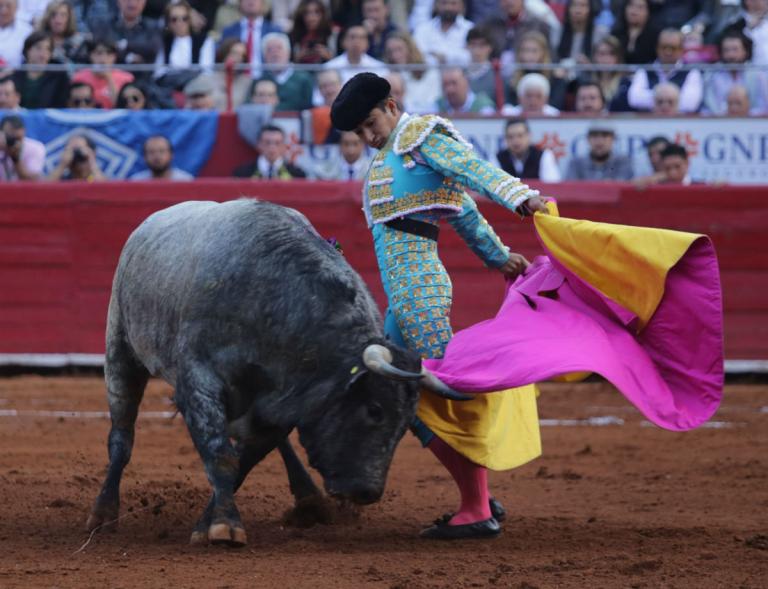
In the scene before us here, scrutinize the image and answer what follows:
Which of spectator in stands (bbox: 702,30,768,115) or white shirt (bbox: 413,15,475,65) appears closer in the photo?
spectator in stands (bbox: 702,30,768,115)

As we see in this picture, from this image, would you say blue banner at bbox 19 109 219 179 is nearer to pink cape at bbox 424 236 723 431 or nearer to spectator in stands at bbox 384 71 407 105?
spectator in stands at bbox 384 71 407 105

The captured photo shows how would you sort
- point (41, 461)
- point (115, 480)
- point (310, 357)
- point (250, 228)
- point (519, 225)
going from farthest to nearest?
point (519, 225)
point (41, 461)
point (115, 480)
point (250, 228)
point (310, 357)

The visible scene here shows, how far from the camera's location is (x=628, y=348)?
475cm

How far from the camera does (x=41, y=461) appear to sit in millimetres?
6594

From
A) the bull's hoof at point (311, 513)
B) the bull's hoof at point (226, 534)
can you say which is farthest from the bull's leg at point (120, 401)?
the bull's hoof at point (226, 534)

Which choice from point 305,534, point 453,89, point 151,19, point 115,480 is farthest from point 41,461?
point 151,19

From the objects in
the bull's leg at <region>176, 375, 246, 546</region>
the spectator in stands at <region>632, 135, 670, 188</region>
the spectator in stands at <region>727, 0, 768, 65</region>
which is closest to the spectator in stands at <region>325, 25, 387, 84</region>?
the spectator in stands at <region>632, 135, 670, 188</region>

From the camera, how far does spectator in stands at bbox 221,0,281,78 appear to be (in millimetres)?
10375

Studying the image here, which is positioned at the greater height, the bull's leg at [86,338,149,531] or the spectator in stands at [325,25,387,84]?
the spectator in stands at [325,25,387,84]

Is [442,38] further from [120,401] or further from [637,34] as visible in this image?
[120,401]

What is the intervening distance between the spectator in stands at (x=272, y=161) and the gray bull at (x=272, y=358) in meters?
4.23

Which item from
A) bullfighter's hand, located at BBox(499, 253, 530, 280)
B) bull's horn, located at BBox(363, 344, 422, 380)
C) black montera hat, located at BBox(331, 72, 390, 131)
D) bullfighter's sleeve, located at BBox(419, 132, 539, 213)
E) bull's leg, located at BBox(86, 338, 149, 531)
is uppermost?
black montera hat, located at BBox(331, 72, 390, 131)

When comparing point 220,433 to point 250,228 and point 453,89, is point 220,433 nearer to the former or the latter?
point 250,228

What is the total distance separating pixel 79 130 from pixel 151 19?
154 centimetres
